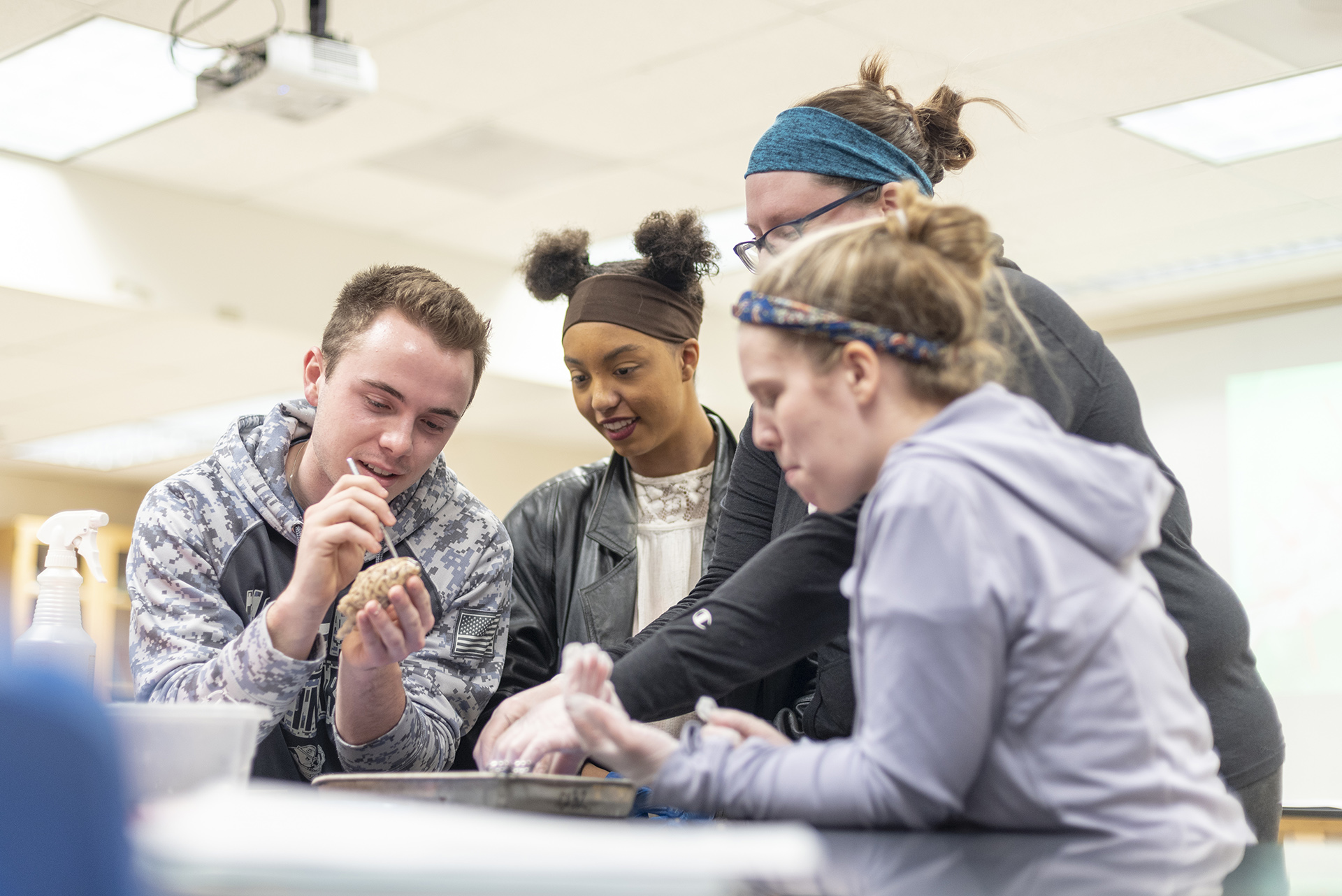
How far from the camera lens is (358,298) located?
64.1 inches

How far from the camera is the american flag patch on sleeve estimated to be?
158 cm

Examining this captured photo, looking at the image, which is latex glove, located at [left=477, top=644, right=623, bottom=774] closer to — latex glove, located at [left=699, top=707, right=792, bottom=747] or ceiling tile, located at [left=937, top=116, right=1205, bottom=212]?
latex glove, located at [left=699, top=707, right=792, bottom=747]

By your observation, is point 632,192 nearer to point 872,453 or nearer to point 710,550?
point 710,550

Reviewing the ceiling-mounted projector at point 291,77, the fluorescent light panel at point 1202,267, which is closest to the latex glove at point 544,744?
the ceiling-mounted projector at point 291,77

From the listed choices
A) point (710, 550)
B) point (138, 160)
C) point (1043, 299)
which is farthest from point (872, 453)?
point (138, 160)

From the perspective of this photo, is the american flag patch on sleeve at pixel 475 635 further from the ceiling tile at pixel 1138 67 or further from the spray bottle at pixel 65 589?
the ceiling tile at pixel 1138 67

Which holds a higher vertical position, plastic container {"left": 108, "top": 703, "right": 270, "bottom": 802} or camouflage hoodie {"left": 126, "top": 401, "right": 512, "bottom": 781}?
A: plastic container {"left": 108, "top": 703, "right": 270, "bottom": 802}

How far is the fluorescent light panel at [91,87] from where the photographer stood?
3.71 meters

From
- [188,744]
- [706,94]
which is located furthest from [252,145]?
[188,744]

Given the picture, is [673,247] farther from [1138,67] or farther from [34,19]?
[34,19]

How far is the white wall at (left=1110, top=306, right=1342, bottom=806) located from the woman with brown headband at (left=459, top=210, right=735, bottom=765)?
4.60m

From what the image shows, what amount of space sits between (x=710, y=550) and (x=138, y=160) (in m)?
3.71

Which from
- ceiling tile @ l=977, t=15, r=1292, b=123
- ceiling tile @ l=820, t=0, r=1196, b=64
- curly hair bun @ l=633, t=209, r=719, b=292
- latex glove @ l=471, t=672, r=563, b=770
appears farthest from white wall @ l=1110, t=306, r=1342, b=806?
Result: latex glove @ l=471, t=672, r=563, b=770

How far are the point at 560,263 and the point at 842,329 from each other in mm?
1432
